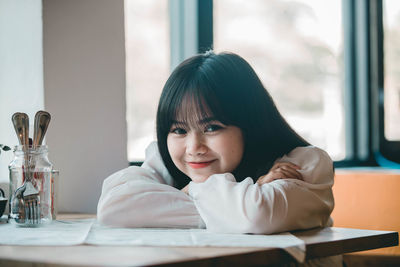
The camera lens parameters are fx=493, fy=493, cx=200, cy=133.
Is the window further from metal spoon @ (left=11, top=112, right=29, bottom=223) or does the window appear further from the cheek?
metal spoon @ (left=11, top=112, right=29, bottom=223)

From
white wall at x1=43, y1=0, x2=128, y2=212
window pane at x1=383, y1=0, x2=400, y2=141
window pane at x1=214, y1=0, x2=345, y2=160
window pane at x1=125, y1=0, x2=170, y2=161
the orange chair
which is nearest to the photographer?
white wall at x1=43, y1=0, x2=128, y2=212

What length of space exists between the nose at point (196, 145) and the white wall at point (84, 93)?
44 centimetres

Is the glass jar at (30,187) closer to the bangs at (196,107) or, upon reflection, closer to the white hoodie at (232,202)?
the white hoodie at (232,202)

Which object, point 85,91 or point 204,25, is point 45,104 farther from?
point 204,25

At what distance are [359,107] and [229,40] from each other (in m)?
0.94

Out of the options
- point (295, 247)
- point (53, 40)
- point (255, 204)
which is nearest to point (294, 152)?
point (255, 204)

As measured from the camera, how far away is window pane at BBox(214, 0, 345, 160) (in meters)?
2.48

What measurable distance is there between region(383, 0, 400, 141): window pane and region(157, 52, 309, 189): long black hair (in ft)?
5.22

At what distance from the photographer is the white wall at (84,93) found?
5.09 ft

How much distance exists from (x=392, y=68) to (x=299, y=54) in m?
0.55

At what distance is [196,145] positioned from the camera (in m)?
1.25

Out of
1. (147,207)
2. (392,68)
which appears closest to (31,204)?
(147,207)

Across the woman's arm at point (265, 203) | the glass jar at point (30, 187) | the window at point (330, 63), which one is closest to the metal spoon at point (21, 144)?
the glass jar at point (30, 187)

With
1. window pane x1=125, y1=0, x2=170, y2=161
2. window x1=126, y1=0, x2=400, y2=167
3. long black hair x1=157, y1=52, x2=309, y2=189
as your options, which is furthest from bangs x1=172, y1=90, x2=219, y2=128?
window x1=126, y1=0, x2=400, y2=167
